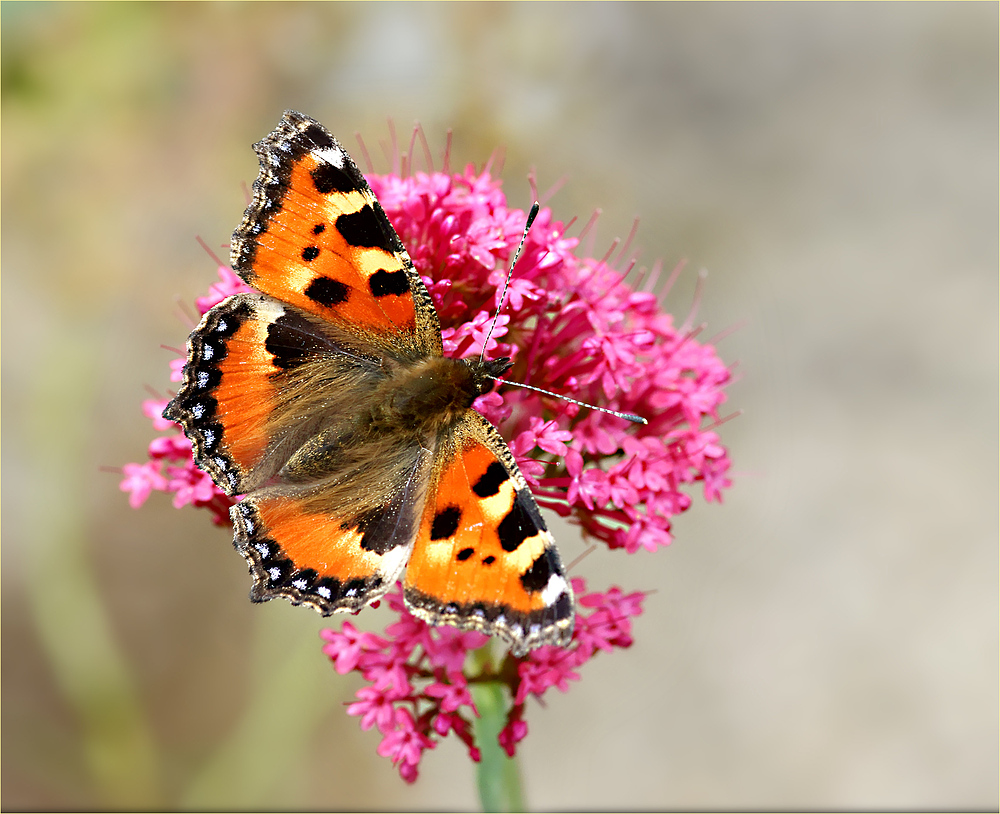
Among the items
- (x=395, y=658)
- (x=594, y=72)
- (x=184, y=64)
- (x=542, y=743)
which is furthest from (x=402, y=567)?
(x=594, y=72)

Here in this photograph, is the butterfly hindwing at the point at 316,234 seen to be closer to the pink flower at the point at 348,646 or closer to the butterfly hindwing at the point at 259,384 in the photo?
the butterfly hindwing at the point at 259,384

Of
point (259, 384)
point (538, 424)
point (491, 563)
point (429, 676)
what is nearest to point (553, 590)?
point (491, 563)

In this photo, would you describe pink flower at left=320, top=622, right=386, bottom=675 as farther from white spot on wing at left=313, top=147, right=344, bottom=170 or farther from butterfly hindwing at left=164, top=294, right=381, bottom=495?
white spot on wing at left=313, top=147, right=344, bottom=170

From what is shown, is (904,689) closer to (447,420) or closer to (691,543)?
(691,543)

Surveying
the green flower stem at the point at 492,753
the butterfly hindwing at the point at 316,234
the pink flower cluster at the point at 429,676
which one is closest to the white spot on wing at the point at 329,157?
the butterfly hindwing at the point at 316,234

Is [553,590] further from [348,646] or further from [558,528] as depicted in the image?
[558,528]

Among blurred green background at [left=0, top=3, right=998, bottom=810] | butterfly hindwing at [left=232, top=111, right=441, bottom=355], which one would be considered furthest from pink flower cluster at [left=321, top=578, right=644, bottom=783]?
blurred green background at [left=0, top=3, right=998, bottom=810]

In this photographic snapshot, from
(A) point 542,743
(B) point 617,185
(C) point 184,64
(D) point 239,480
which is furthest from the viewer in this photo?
(B) point 617,185
